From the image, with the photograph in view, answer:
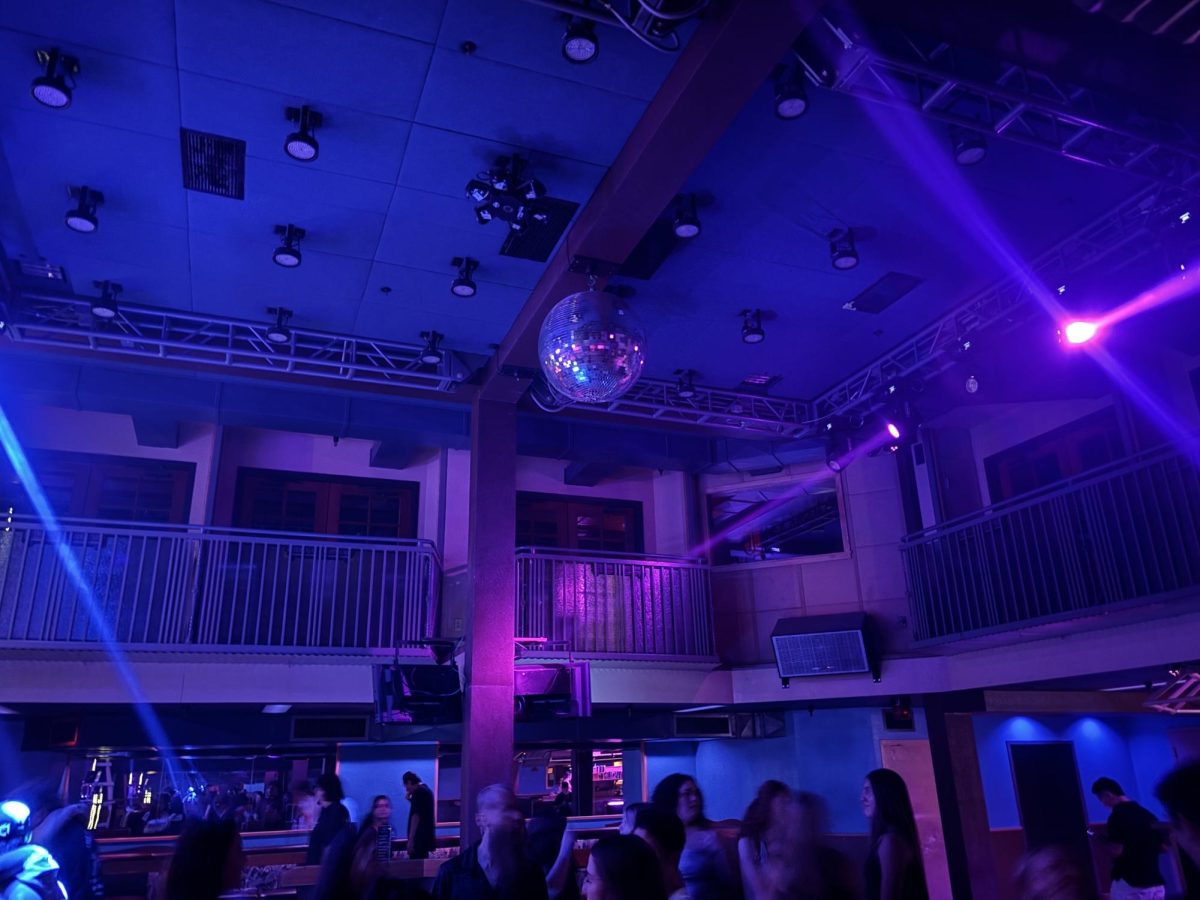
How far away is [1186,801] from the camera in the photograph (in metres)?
2.71

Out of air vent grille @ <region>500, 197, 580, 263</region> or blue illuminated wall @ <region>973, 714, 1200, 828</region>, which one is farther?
blue illuminated wall @ <region>973, 714, 1200, 828</region>

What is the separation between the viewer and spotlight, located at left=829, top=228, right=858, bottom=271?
244 inches

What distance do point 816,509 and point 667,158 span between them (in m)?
6.42

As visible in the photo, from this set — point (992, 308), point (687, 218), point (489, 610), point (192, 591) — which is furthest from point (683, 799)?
point (192, 591)

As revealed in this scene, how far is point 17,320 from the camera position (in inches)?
271

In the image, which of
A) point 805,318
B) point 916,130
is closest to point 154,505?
point 805,318

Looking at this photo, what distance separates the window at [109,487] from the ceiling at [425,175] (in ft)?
9.86

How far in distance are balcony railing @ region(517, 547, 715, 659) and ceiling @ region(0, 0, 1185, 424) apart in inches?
108

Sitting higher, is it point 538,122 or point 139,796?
point 538,122

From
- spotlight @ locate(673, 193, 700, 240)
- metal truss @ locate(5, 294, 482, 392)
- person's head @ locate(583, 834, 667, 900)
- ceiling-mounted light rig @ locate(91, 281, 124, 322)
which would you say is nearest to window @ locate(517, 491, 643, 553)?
metal truss @ locate(5, 294, 482, 392)

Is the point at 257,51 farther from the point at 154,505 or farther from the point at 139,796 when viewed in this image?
the point at 139,796

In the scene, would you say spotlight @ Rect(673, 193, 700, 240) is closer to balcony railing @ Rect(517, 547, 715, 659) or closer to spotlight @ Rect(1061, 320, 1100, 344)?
spotlight @ Rect(1061, 320, 1100, 344)

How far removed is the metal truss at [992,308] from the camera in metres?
5.97

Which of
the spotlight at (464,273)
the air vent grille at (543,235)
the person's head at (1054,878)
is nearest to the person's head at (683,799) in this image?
the person's head at (1054,878)
